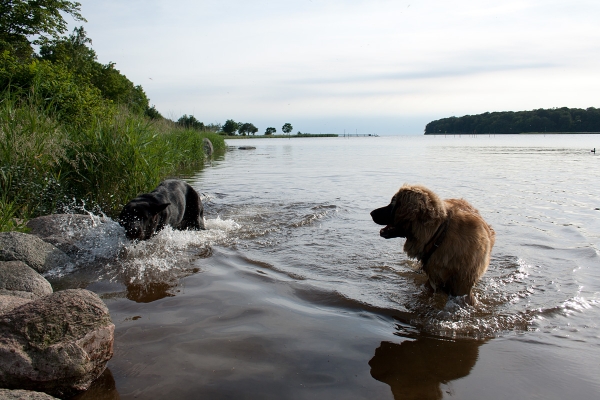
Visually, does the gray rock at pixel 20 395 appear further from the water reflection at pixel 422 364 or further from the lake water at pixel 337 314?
the water reflection at pixel 422 364

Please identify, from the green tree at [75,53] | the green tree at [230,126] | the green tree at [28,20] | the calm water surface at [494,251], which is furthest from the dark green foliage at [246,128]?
the calm water surface at [494,251]

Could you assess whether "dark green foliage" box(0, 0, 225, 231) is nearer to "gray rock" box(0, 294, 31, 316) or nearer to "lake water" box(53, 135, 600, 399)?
"lake water" box(53, 135, 600, 399)

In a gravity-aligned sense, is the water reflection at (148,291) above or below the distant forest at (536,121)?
below

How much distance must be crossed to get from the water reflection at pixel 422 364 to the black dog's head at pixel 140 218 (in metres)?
4.29

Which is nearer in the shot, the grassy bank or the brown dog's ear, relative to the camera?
the brown dog's ear

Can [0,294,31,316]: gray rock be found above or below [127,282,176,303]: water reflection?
above

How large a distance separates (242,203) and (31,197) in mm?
5299

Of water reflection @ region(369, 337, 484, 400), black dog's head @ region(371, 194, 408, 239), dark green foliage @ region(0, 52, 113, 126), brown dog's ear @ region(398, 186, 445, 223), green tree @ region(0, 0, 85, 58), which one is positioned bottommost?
water reflection @ region(369, 337, 484, 400)

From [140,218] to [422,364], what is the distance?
481 cm

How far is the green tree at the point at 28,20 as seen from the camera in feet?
84.0

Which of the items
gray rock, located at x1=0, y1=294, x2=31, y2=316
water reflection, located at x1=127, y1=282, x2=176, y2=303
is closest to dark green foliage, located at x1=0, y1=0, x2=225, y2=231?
water reflection, located at x1=127, y1=282, x2=176, y2=303

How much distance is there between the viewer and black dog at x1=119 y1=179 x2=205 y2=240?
21.9ft

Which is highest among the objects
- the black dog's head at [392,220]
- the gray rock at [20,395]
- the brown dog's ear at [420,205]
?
the brown dog's ear at [420,205]

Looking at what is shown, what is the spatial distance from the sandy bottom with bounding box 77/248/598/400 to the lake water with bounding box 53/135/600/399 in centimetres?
1
